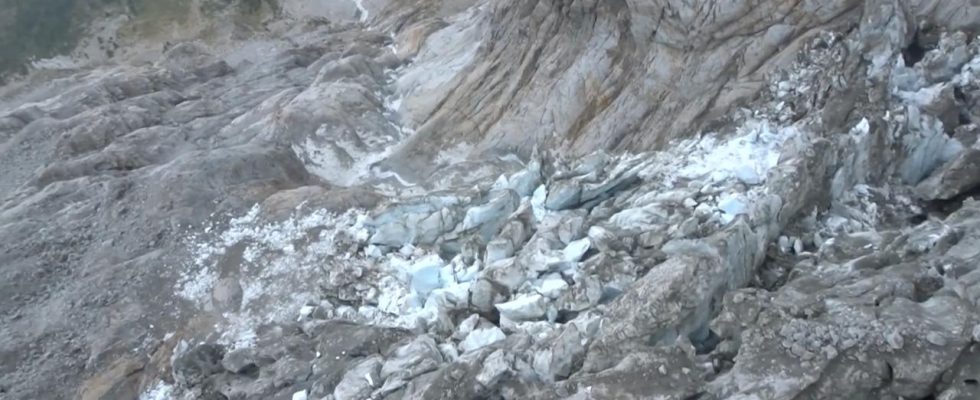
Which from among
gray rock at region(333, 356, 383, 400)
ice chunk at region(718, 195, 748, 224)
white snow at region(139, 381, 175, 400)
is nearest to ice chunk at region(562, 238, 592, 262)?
ice chunk at region(718, 195, 748, 224)

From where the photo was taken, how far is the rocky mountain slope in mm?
13367

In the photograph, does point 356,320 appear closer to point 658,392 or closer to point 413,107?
point 658,392

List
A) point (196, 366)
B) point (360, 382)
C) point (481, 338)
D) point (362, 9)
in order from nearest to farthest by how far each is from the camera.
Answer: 1. point (360, 382)
2. point (481, 338)
3. point (196, 366)
4. point (362, 9)

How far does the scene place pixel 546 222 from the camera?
1922 centimetres

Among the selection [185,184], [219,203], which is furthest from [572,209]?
[185,184]

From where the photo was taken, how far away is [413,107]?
1246 inches

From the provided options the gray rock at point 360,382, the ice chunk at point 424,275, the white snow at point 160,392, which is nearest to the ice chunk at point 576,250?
the ice chunk at point 424,275

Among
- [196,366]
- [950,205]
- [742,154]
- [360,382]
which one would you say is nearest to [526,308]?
[360,382]

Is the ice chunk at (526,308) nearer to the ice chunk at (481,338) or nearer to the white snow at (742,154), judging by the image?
the ice chunk at (481,338)

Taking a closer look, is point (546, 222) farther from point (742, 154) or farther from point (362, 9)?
point (362, 9)

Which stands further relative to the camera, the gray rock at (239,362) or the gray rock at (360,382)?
the gray rock at (239,362)

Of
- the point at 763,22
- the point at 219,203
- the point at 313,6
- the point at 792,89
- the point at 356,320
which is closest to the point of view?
the point at 356,320

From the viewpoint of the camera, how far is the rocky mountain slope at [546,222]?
13367mm

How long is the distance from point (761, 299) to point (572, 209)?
7.06 m
